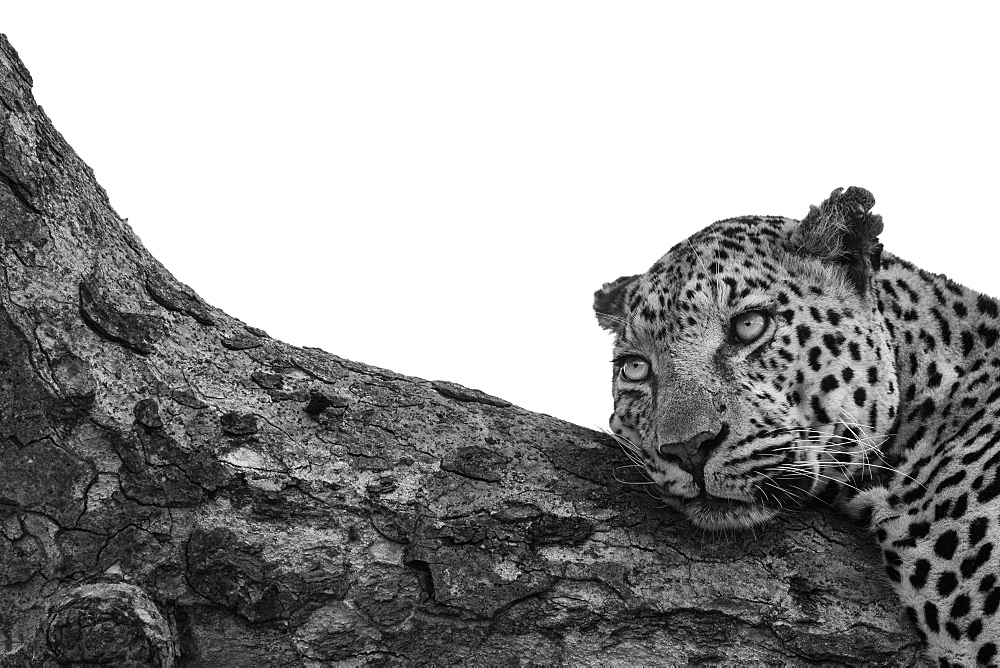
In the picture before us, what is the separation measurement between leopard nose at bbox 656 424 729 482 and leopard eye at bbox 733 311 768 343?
2.31ft

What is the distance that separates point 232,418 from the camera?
5395 millimetres

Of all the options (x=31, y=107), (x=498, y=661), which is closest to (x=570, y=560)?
(x=498, y=661)

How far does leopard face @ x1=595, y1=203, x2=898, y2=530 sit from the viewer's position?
215 inches

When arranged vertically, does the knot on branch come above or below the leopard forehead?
below

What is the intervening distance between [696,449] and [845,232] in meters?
1.96

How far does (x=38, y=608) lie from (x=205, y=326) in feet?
5.96

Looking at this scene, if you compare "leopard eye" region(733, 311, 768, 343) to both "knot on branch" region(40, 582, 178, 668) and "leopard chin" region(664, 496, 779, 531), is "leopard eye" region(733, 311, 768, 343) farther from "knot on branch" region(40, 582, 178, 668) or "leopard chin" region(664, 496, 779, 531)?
"knot on branch" region(40, 582, 178, 668)

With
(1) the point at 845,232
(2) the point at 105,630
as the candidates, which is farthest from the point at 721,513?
(2) the point at 105,630

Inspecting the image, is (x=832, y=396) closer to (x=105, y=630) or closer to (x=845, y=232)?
(x=845, y=232)

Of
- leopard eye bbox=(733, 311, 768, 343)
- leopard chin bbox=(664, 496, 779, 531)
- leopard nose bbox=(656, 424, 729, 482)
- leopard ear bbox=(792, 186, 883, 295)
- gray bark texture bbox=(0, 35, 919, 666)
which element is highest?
leopard ear bbox=(792, 186, 883, 295)

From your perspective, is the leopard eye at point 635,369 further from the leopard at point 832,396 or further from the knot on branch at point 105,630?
the knot on branch at point 105,630

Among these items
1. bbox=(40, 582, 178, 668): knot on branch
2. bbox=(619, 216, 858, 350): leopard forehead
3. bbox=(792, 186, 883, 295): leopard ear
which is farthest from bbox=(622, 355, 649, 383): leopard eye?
bbox=(40, 582, 178, 668): knot on branch

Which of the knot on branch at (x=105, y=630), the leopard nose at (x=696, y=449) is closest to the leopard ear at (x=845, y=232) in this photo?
the leopard nose at (x=696, y=449)

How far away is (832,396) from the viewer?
5805 millimetres
